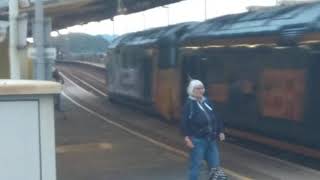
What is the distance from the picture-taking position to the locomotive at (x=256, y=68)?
14.7 m

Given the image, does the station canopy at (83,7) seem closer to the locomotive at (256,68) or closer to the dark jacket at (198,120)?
the locomotive at (256,68)

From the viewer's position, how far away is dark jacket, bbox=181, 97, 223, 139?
1124 cm

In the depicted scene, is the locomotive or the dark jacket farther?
the locomotive

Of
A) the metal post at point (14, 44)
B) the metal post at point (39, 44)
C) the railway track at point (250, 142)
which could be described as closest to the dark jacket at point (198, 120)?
the metal post at point (39, 44)

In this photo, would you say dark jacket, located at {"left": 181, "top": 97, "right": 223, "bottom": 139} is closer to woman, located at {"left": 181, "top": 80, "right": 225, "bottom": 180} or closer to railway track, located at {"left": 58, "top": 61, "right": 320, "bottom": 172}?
woman, located at {"left": 181, "top": 80, "right": 225, "bottom": 180}

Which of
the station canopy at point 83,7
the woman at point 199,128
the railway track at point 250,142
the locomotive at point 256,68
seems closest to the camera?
the woman at point 199,128

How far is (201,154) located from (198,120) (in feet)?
1.75

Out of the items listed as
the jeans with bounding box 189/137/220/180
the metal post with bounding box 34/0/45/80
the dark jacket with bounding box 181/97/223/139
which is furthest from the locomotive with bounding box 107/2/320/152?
the metal post with bounding box 34/0/45/80

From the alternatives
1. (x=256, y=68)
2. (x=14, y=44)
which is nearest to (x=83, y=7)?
(x=256, y=68)

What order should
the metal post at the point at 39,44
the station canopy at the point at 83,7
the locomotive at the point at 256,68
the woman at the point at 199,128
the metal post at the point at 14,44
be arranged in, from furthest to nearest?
the station canopy at the point at 83,7 < the metal post at the point at 14,44 < the locomotive at the point at 256,68 < the metal post at the point at 39,44 < the woman at the point at 199,128

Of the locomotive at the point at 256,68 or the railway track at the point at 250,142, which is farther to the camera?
the railway track at the point at 250,142

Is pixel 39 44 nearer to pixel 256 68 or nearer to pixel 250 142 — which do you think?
pixel 256 68

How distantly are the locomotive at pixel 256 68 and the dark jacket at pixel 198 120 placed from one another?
3.63m

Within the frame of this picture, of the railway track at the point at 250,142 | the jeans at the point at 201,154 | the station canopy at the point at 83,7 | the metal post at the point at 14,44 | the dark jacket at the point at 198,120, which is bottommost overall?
the railway track at the point at 250,142
